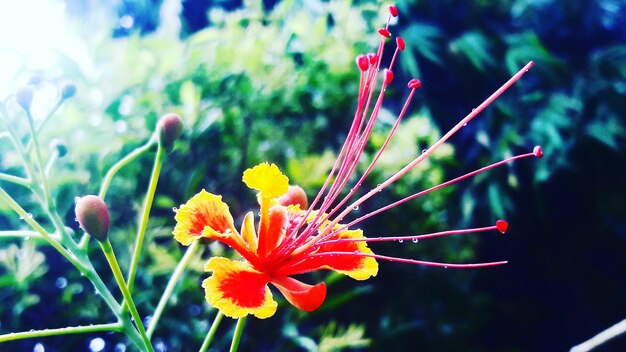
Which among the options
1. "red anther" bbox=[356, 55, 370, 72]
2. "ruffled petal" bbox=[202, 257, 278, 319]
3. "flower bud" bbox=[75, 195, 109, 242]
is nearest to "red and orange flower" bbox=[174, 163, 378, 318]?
"ruffled petal" bbox=[202, 257, 278, 319]

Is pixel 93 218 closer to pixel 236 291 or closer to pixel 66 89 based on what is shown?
pixel 236 291

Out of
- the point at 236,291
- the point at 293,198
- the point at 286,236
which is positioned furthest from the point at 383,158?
the point at 236,291

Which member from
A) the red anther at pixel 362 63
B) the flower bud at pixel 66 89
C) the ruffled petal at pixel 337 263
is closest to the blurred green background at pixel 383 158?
the flower bud at pixel 66 89

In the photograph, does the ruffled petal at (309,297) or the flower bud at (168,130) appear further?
the flower bud at (168,130)

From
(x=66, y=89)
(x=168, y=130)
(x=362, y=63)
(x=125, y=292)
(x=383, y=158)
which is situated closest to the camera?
(x=125, y=292)

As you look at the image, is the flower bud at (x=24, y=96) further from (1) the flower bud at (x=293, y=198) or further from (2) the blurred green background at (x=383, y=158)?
(2) the blurred green background at (x=383, y=158)

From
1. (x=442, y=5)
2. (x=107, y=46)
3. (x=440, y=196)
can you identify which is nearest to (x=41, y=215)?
(x=107, y=46)
